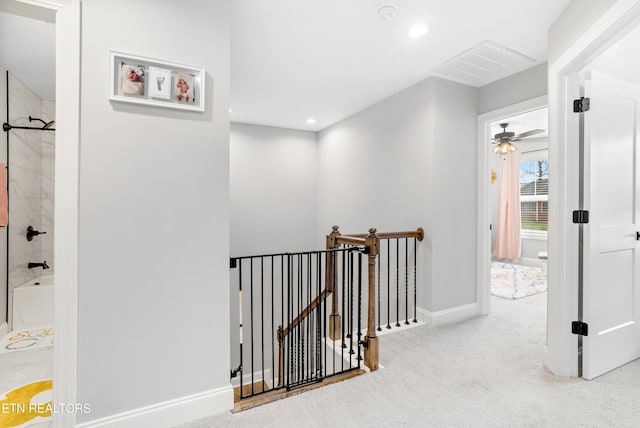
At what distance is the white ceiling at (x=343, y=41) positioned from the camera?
6.87 ft

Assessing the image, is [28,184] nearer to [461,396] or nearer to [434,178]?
[434,178]

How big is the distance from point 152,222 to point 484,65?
3.04m

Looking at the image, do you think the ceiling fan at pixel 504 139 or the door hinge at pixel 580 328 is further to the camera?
the ceiling fan at pixel 504 139

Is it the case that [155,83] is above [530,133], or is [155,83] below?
below

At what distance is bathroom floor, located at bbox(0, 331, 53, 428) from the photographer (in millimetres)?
1643

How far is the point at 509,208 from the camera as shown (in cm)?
676

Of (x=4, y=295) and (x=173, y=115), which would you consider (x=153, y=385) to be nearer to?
(x=173, y=115)

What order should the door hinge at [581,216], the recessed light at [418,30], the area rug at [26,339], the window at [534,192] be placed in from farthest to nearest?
the window at [534,192] < the area rug at [26,339] < the recessed light at [418,30] < the door hinge at [581,216]

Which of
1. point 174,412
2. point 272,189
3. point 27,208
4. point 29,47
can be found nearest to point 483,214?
point 272,189

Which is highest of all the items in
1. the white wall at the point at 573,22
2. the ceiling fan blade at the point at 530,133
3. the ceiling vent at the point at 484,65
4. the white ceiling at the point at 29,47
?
the ceiling fan blade at the point at 530,133

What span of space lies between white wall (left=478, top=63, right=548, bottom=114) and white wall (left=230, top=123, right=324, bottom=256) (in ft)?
9.37

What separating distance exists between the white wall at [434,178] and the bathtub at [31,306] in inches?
141

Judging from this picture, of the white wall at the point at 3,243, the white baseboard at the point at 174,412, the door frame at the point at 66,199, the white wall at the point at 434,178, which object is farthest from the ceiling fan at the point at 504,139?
the white wall at the point at 3,243

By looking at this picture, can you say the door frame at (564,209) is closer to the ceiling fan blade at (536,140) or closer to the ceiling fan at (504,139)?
the ceiling fan at (504,139)
